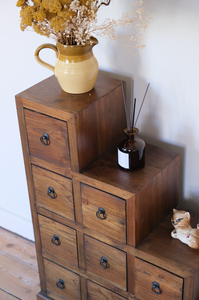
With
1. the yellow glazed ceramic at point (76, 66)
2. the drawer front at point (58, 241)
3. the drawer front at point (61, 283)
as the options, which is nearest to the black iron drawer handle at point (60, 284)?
the drawer front at point (61, 283)

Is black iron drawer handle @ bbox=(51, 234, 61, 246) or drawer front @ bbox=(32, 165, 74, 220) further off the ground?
drawer front @ bbox=(32, 165, 74, 220)

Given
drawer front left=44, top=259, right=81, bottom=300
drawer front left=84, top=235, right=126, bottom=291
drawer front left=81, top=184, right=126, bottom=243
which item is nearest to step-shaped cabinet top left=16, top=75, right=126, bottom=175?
drawer front left=81, top=184, right=126, bottom=243

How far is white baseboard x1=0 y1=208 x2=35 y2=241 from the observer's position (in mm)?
2436

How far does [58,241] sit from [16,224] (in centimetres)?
92

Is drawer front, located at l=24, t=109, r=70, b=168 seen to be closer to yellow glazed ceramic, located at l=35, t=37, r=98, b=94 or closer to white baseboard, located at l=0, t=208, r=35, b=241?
yellow glazed ceramic, located at l=35, t=37, r=98, b=94

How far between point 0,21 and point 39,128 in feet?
2.38

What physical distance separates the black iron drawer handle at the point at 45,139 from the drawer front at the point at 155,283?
54 centimetres

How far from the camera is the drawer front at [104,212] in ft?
4.38

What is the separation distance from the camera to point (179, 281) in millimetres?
1268

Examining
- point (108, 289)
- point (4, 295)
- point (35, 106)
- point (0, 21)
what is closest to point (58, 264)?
point (108, 289)

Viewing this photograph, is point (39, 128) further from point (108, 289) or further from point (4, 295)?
point (4, 295)

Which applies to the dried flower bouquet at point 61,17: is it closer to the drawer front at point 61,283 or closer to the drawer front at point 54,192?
the drawer front at point 54,192

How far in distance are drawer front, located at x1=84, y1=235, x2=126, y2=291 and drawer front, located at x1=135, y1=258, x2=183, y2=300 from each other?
0.07 metres

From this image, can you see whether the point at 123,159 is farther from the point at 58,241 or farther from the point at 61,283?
the point at 61,283
